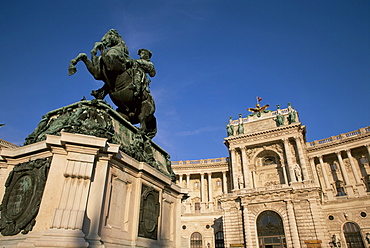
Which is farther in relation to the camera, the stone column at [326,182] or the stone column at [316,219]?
the stone column at [326,182]

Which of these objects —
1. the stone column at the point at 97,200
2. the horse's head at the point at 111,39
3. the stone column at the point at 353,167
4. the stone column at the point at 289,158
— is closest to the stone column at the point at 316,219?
the stone column at the point at 289,158

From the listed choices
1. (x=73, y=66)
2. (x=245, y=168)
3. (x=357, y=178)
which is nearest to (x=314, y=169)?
(x=357, y=178)

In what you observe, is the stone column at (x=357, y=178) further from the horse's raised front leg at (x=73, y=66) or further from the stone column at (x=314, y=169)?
the horse's raised front leg at (x=73, y=66)

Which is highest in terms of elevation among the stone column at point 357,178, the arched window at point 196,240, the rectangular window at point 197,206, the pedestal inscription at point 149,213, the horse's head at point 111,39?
Answer: the stone column at point 357,178

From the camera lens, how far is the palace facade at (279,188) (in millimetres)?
31734

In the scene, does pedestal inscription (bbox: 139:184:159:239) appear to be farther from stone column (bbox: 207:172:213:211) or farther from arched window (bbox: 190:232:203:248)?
stone column (bbox: 207:172:213:211)

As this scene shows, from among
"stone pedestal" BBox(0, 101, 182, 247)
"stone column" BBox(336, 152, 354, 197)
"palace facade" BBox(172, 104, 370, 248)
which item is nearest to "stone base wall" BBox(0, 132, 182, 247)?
"stone pedestal" BBox(0, 101, 182, 247)

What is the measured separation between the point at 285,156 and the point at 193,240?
19.1 metres

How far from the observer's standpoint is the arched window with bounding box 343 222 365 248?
106 feet

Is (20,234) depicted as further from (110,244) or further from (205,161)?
(205,161)

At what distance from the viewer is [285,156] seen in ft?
128

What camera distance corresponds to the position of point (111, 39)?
758cm

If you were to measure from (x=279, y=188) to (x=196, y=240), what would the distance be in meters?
16.5

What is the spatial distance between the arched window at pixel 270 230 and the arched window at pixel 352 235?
9107 mm
